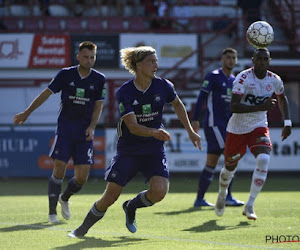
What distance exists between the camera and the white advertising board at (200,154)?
19.7 m

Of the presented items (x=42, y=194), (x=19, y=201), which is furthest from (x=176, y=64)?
(x=19, y=201)

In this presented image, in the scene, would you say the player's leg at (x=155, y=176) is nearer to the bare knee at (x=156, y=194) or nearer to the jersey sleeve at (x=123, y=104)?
the bare knee at (x=156, y=194)

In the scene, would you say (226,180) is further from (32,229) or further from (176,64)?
(176,64)

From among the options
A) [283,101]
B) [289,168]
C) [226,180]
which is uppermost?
[283,101]

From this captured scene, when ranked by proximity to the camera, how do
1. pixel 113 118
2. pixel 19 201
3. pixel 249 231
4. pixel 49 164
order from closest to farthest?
pixel 249 231, pixel 19 201, pixel 49 164, pixel 113 118

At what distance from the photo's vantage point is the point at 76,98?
1051cm

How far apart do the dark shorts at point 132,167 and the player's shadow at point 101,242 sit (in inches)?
23.6

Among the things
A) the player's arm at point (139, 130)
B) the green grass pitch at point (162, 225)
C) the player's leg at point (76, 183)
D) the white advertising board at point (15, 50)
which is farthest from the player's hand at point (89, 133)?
the white advertising board at point (15, 50)

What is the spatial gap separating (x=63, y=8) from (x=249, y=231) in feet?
59.0

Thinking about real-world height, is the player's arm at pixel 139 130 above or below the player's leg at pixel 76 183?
above

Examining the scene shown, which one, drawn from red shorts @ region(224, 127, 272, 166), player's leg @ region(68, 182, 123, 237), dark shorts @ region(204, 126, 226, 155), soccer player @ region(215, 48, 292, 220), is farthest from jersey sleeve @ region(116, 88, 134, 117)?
dark shorts @ region(204, 126, 226, 155)

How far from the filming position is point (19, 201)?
1378 centimetres

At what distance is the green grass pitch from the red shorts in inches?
32.5

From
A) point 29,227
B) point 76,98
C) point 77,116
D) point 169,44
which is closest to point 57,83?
point 76,98
